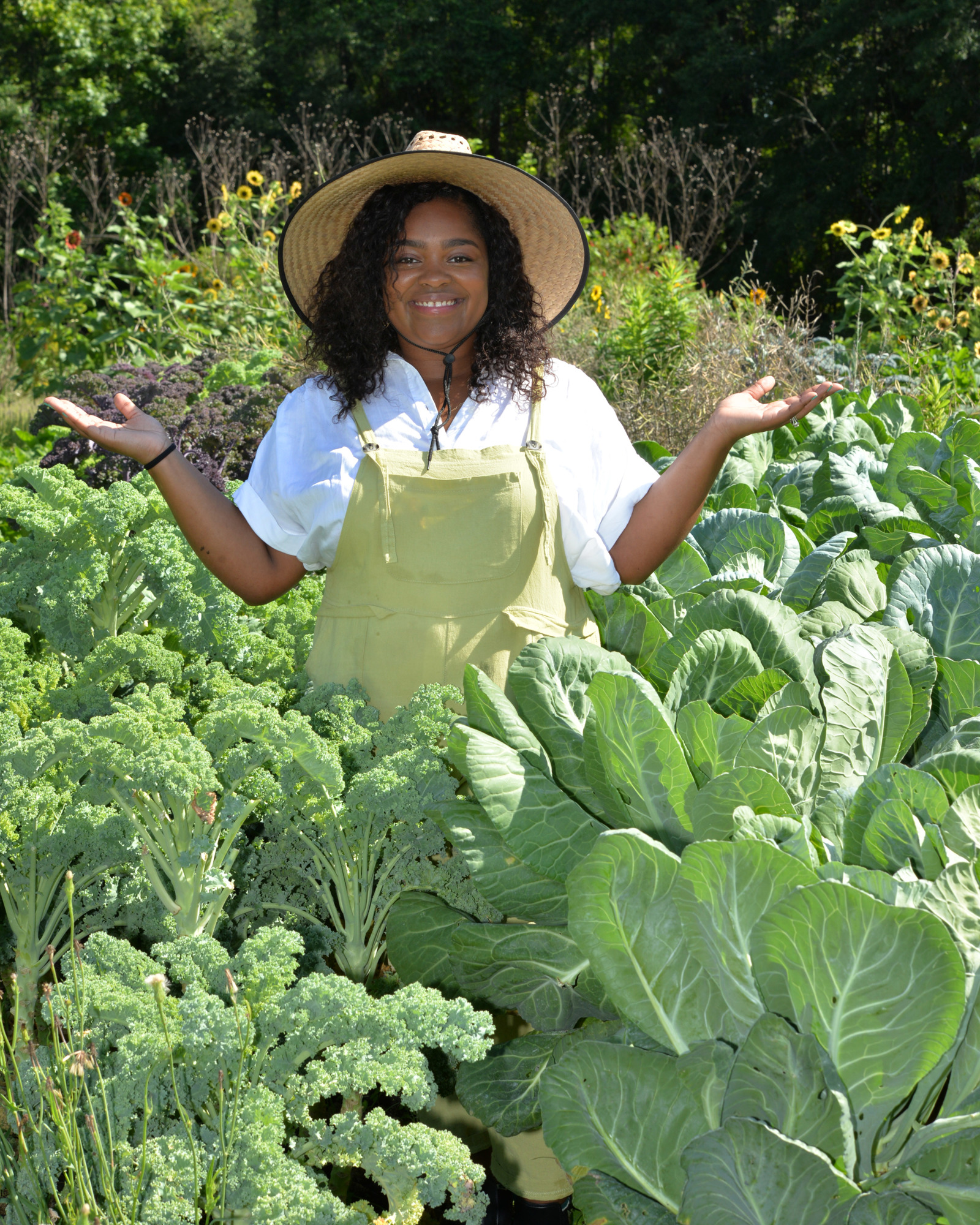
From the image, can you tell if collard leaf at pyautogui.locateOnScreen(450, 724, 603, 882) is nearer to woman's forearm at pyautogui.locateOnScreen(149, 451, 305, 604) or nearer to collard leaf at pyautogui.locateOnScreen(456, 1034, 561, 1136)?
collard leaf at pyautogui.locateOnScreen(456, 1034, 561, 1136)

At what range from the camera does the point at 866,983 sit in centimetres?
123

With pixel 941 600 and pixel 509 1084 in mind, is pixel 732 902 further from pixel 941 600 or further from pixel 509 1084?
pixel 941 600

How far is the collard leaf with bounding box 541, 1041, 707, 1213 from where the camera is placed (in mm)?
1367

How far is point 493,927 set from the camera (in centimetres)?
170

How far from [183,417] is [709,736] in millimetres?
3518

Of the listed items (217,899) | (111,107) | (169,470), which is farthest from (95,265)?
(111,107)

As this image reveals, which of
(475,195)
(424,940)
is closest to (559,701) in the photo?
(424,940)

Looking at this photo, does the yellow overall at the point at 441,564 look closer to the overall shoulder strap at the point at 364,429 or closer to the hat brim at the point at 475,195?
the overall shoulder strap at the point at 364,429

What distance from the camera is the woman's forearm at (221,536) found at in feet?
7.02

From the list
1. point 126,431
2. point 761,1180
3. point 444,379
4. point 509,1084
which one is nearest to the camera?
point 761,1180

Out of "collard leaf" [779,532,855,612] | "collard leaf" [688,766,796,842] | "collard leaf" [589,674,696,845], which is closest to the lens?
"collard leaf" [688,766,796,842]

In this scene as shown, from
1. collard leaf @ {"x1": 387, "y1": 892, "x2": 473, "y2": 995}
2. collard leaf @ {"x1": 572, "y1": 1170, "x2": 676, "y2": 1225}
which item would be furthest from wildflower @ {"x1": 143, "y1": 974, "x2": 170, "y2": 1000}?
collard leaf @ {"x1": 572, "y1": 1170, "x2": 676, "y2": 1225}

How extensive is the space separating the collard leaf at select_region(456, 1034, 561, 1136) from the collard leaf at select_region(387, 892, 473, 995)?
0.48ft

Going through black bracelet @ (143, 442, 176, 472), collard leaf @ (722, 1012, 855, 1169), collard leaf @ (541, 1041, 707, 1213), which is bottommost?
collard leaf @ (541, 1041, 707, 1213)
